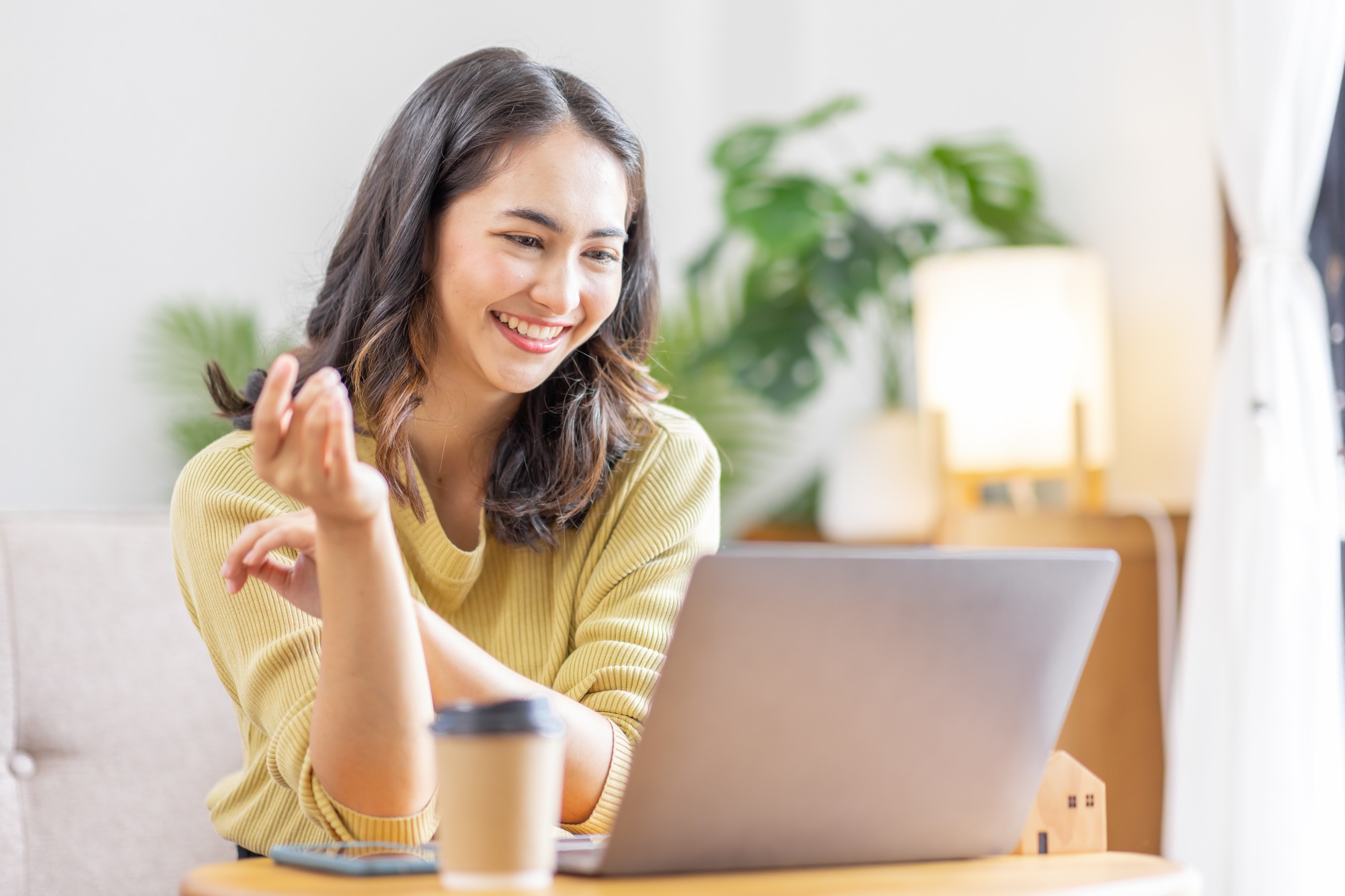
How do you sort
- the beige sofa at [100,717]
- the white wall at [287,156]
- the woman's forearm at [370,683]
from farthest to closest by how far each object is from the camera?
1. the white wall at [287,156]
2. the beige sofa at [100,717]
3. the woman's forearm at [370,683]

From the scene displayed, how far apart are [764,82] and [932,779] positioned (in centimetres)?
300

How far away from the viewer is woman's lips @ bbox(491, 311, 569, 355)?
124 centimetres

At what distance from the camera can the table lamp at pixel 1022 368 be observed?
2348 millimetres

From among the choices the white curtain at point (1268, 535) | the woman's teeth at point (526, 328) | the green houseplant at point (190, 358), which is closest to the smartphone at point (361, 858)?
the woman's teeth at point (526, 328)

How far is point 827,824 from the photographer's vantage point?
2.33ft

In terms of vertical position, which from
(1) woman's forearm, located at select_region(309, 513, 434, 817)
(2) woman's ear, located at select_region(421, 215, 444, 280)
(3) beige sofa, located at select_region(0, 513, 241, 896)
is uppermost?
(2) woman's ear, located at select_region(421, 215, 444, 280)

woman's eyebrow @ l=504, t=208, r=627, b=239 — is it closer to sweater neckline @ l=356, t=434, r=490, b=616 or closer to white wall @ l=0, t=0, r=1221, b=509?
→ sweater neckline @ l=356, t=434, r=490, b=616

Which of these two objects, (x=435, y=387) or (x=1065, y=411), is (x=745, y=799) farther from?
(x=1065, y=411)

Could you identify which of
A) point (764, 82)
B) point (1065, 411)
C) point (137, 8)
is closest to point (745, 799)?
point (1065, 411)

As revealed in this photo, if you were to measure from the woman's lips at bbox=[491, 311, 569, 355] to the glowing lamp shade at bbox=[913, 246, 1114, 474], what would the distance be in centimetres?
131

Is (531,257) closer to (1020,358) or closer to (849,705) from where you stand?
(849,705)

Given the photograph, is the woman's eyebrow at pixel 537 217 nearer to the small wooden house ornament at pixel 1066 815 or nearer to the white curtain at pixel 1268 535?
the small wooden house ornament at pixel 1066 815

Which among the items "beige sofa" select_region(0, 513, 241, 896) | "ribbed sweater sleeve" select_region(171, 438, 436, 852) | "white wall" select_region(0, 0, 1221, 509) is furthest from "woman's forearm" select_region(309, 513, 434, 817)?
"white wall" select_region(0, 0, 1221, 509)

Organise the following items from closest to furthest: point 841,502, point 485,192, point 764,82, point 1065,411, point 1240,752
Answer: point 485,192
point 1240,752
point 1065,411
point 841,502
point 764,82
